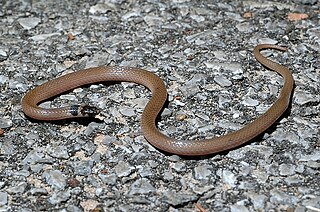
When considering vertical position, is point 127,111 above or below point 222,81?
below

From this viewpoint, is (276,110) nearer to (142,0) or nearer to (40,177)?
(40,177)

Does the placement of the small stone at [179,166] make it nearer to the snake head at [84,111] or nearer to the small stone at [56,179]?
the small stone at [56,179]

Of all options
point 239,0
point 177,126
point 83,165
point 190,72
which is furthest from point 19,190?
point 239,0

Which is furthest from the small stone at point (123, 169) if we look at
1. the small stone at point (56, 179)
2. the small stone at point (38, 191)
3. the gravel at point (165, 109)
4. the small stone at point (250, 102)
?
the small stone at point (250, 102)

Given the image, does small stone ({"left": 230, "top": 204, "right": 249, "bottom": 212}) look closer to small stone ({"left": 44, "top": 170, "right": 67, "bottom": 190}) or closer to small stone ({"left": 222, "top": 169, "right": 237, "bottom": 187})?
small stone ({"left": 222, "top": 169, "right": 237, "bottom": 187})

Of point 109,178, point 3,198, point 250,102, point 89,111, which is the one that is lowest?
point 3,198

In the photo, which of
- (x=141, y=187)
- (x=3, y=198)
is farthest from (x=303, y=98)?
(x=3, y=198)

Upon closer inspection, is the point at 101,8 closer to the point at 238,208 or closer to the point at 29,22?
Answer: the point at 29,22
